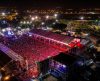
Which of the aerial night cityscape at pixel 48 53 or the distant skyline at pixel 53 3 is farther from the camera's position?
the distant skyline at pixel 53 3

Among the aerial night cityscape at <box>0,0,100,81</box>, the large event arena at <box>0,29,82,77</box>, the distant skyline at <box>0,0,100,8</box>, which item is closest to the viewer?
the aerial night cityscape at <box>0,0,100,81</box>

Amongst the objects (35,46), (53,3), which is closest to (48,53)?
(35,46)

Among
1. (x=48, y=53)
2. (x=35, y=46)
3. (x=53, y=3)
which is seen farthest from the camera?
(x=53, y=3)

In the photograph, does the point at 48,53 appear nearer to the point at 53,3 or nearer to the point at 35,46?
the point at 35,46

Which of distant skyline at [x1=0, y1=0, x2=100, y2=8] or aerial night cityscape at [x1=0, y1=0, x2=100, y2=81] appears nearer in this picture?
aerial night cityscape at [x1=0, y1=0, x2=100, y2=81]

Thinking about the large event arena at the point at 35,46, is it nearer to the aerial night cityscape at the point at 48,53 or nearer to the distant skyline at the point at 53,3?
the aerial night cityscape at the point at 48,53

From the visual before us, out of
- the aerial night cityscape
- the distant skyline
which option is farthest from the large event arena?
the distant skyline

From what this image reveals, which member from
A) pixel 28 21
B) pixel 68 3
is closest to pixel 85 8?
pixel 68 3

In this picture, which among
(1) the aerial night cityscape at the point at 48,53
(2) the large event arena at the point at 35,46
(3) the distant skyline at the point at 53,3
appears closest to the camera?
(1) the aerial night cityscape at the point at 48,53

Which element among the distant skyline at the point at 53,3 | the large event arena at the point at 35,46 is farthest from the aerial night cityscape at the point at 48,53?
the distant skyline at the point at 53,3

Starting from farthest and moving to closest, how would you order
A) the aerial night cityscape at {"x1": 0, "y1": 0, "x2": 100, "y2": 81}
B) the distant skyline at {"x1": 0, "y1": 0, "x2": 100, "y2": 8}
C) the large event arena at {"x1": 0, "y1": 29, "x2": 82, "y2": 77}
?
the distant skyline at {"x1": 0, "y1": 0, "x2": 100, "y2": 8}, the large event arena at {"x1": 0, "y1": 29, "x2": 82, "y2": 77}, the aerial night cityscape at {"x1": 0, "y1": 0, "x2": 100, "y2": 81}

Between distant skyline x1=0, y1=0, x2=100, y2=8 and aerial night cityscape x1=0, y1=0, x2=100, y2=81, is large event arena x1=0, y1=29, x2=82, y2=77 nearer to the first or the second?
aerial night cityscape x1=0, y1=0, x2=100, y2=81
